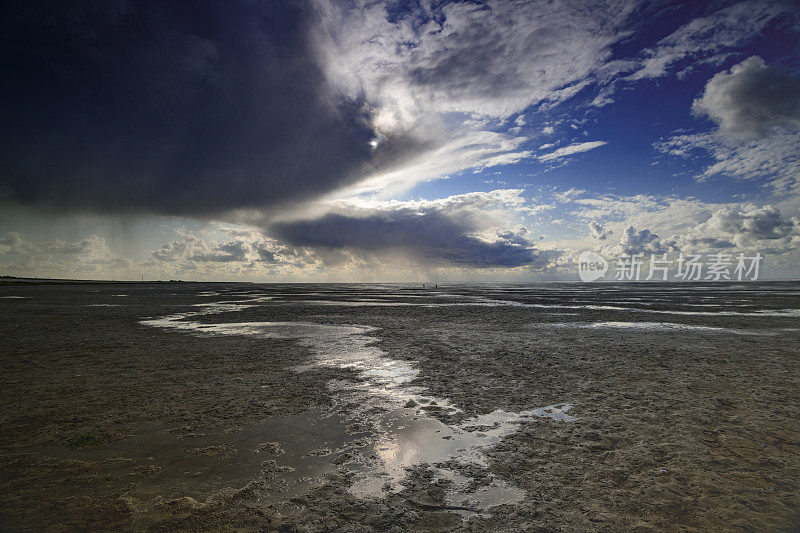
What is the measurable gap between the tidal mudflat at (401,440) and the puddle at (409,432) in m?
0.04

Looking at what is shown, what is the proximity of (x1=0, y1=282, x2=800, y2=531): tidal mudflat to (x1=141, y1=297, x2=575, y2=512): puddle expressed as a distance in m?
0.04

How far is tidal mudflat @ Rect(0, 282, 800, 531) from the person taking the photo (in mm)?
4227

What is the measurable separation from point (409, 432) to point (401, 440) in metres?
0.38

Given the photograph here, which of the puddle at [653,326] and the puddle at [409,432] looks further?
the puddle at [653,326]

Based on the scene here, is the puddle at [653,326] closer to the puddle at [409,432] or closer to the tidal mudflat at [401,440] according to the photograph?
the tidal mudflat at [401,440]

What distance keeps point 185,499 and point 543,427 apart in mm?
5876

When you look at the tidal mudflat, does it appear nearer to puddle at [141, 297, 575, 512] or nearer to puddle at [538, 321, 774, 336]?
puddle at [141, 297, 575, 512]

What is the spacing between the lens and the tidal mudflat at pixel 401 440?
4.23 meters

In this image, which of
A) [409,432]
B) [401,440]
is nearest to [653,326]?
[409,432]

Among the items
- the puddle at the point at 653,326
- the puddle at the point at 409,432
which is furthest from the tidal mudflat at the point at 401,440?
the puddle at the point at 653,326

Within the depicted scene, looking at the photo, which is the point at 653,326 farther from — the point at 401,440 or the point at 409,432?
the point at 401,440

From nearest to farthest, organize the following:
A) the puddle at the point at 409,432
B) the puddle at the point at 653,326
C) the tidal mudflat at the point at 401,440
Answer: the tidal mudflat at the point at 401,440, the puddle at the point at 409,432, the puddle at the point at 653,326

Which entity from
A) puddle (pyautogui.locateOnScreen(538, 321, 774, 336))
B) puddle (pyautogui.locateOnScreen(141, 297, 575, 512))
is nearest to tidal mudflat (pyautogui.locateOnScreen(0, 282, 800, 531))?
puddle (pyautogui.locateOnScreen(141, 297, 575, 512))

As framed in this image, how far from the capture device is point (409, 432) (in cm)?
670
